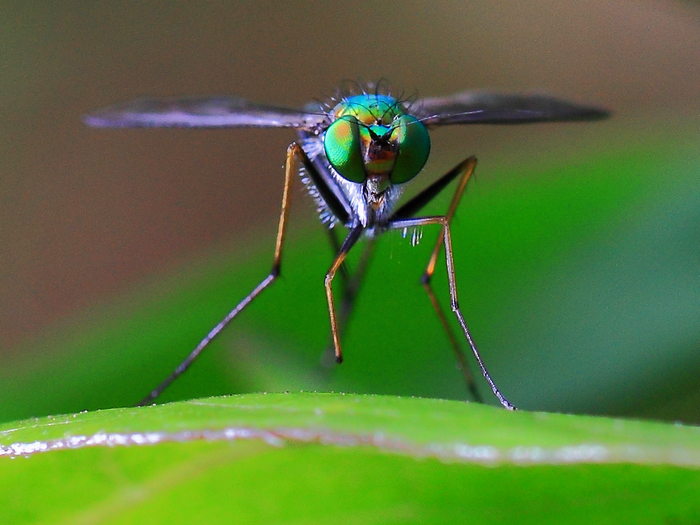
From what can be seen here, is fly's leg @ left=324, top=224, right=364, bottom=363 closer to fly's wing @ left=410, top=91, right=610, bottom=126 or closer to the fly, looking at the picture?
the fly

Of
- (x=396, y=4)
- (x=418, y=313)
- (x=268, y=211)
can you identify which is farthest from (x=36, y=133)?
(x=418, y=313)

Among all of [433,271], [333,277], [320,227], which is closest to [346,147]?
[333,277]

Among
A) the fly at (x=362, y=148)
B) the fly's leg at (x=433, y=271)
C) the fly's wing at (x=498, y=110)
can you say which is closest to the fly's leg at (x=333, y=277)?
the fly at (x=362, y=148)

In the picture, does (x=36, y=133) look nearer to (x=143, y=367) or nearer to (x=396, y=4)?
(x=396, y=4)

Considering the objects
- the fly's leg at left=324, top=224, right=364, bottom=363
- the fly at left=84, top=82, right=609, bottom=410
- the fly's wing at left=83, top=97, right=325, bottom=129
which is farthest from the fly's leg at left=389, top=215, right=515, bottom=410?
the fly's wing at left=83, top=97, right=325, bottom=129

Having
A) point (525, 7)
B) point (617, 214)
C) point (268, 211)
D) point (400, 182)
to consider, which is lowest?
point (268, 211)
